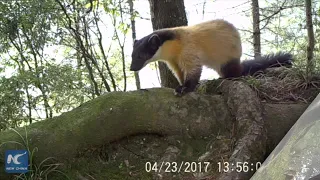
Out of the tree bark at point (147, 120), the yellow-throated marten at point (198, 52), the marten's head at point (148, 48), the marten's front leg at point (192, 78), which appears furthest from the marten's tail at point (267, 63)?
the tree bark at point (147, 120)

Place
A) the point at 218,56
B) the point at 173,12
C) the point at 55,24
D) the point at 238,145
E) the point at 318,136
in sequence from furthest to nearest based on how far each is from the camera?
the point at 55,24 < the point at 173,12 < the point at 218,56 < the point at 238,145 < the point at 318,136

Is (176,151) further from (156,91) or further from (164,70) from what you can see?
(164,70)

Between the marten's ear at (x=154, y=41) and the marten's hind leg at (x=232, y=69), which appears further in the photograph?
the marten's hind leg at (x=232, y=69)

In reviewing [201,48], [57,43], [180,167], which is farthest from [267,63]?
[57,43]

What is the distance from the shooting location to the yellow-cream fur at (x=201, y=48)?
4.89 m

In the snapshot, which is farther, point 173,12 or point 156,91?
point 173,12

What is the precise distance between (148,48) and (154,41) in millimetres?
131

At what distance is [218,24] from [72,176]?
116 inches

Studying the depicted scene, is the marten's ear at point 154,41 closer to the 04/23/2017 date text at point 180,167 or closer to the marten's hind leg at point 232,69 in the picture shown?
the marten's hind leg at point 232,69

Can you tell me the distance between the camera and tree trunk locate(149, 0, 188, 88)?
5949mm

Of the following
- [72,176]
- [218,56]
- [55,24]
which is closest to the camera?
[72,176]

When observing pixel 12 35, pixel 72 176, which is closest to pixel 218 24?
pixel 72 176

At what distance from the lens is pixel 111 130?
3.87m

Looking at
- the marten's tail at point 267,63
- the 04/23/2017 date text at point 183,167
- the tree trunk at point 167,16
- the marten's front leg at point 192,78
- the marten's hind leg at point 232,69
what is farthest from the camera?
the tree trunk at point 167,16
